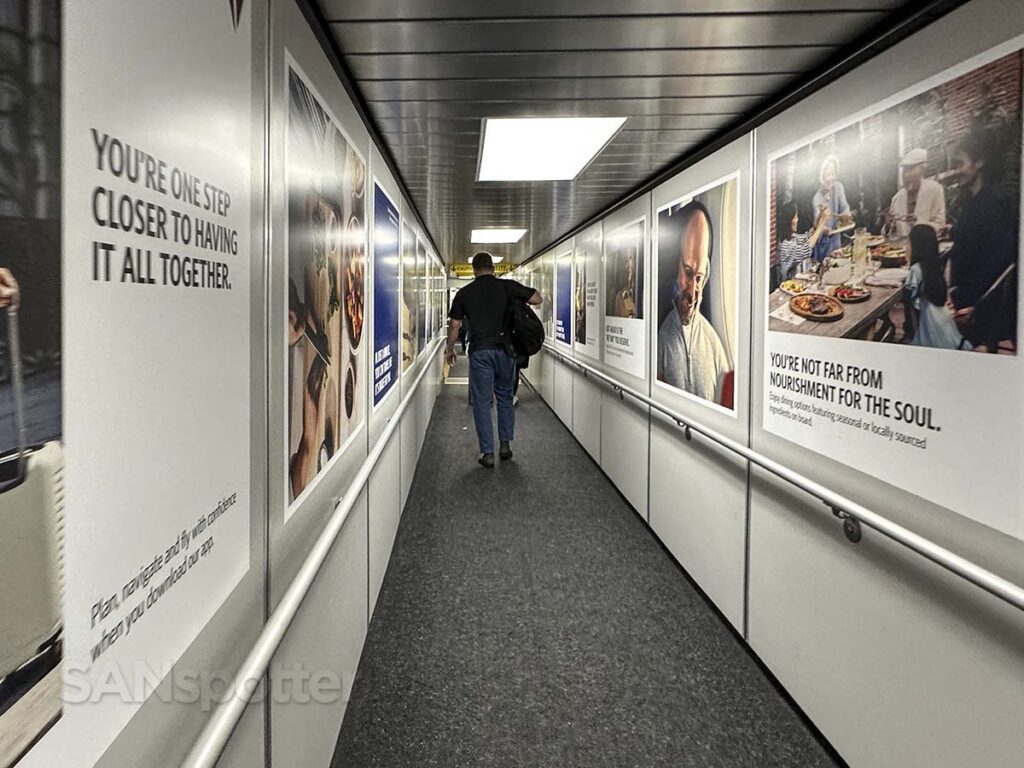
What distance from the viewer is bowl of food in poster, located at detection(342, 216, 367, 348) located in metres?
2.14

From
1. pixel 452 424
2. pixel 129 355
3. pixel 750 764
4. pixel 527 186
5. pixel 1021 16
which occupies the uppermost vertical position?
pixel 527 186

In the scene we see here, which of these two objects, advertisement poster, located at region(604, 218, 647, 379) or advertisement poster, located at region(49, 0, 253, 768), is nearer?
advertisement poster, located at region(49, 0, 253, 768)

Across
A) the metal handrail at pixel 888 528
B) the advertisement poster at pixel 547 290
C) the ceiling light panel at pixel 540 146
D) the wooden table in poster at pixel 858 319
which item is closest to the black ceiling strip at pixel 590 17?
the wooden table in poster at pixel 858 319

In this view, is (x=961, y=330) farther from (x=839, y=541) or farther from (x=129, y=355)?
(x=129, y=355)

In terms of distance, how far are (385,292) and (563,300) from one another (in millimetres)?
4295

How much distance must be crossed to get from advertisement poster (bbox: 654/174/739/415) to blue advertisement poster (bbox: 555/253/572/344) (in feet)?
10.1

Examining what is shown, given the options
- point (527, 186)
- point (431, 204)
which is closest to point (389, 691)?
point (527, 186)

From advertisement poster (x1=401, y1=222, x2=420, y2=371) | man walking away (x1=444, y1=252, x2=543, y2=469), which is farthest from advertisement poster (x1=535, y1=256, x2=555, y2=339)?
advertisement poster (x1=401, y1=222, x2=420, y2=371)

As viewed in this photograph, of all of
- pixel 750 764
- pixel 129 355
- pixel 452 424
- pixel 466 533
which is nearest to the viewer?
pixel 129 355

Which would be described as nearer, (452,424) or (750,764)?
(750,764)

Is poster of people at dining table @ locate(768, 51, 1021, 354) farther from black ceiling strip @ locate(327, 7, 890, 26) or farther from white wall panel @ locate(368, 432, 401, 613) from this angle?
white wall panel @ locate(368, 432, 401, 613)

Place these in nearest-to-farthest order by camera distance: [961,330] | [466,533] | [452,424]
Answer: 1. [961,330]
2. [466,533]
3. [452,424]

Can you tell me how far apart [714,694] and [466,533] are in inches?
74.9

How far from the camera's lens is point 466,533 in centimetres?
390
